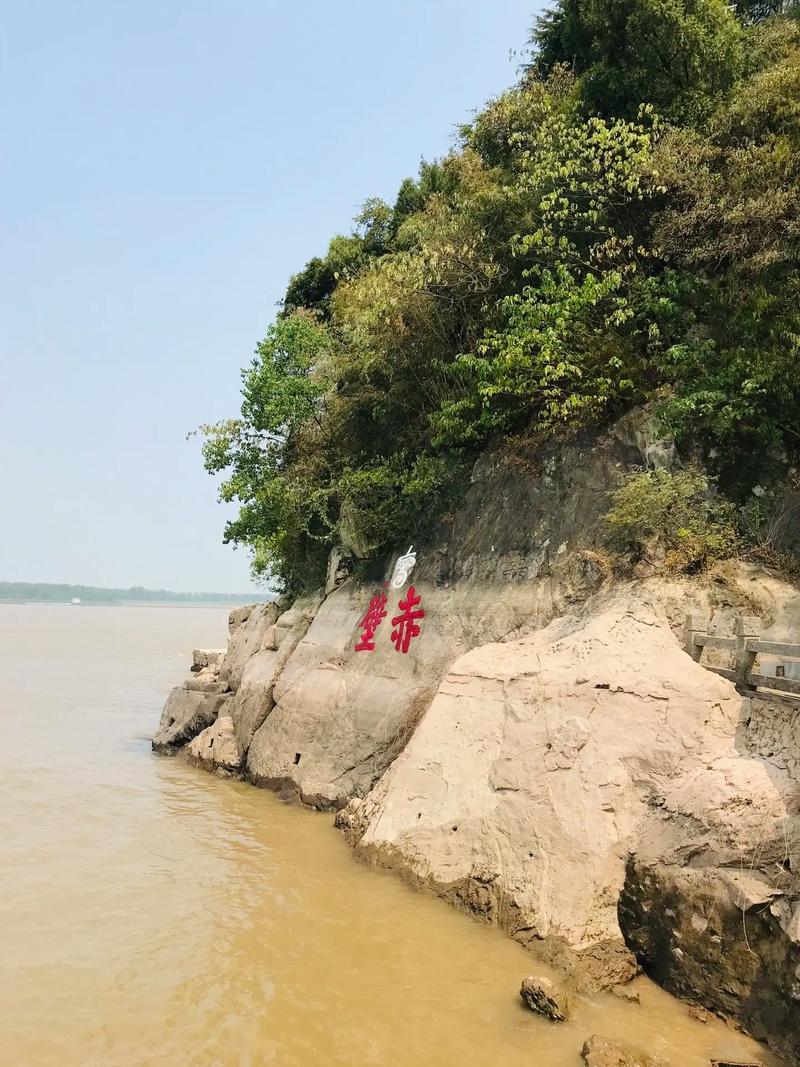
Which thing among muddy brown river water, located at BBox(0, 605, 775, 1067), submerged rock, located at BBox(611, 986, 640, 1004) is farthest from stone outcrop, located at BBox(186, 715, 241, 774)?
submerged rock, located at BBox(611, 986, 640, 1004)

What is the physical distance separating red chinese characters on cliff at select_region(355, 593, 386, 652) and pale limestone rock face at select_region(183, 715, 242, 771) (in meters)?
3.19

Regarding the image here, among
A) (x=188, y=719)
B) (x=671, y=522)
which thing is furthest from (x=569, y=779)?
(x=188, y=719)

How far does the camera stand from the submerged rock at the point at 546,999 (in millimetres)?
5270

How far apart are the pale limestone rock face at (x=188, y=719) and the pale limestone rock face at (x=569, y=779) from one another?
23.9 ft

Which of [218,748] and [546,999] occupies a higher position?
[218,748]

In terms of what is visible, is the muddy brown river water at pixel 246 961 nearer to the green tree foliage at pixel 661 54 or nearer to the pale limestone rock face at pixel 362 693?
the pale limestone rock face at pixel 362 693

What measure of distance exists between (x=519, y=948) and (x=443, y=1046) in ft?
4.63

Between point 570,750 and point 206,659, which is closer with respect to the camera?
point 570,750

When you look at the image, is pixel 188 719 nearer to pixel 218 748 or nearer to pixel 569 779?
pixel 218 748

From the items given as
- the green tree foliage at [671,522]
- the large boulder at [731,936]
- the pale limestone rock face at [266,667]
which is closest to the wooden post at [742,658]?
the large boulder at [731,936]

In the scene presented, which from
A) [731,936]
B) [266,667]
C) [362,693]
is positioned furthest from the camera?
[266,667]

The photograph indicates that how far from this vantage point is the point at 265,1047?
501cm

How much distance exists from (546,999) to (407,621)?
6.19 metres

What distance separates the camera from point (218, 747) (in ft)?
42.6
